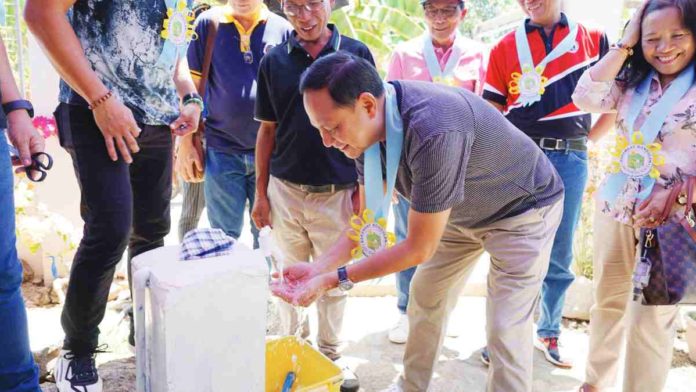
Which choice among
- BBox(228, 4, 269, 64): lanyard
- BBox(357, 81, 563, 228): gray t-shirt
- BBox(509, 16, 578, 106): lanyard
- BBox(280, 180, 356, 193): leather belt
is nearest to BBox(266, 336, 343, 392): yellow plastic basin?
BBox(357, 81, 563, 228): gray t-shirt

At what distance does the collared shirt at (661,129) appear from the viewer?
2316 millimetres

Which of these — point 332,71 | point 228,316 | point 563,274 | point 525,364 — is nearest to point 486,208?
point 525,364

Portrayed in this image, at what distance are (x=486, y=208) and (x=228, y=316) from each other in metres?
1.11

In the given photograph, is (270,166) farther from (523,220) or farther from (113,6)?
(523,220)

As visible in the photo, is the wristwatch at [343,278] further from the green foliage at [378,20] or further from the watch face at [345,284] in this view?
the green foliage at [378,20]

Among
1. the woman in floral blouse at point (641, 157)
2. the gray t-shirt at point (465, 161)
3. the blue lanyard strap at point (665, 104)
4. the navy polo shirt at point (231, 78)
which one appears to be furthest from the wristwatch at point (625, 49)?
the navy polo shirt at point (231, 78)

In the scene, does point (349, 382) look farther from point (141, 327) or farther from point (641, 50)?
point (641, 50)

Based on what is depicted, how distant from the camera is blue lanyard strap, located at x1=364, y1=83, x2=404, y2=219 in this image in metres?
2.04

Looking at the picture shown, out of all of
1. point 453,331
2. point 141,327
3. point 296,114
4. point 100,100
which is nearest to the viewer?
point 141,327

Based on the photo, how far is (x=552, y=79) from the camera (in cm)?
332

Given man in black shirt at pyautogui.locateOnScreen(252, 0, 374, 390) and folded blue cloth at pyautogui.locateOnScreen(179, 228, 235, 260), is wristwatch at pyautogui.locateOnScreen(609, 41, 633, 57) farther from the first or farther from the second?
folded blue cloth at pyautogui.locateOnScreen(179, 228, 235, 260)

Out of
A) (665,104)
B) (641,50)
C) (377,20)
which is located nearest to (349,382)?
(665,104)

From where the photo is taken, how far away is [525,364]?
241 cm

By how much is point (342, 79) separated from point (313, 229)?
1182 millimetres
